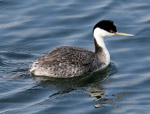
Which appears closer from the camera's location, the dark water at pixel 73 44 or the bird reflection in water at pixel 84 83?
the dark water at pixel 73 44

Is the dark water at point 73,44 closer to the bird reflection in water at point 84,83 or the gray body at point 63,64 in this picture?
the bird reflection in water at point 84,83

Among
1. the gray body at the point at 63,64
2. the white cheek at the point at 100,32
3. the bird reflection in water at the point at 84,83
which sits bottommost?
the bird reflection in water at the point at 84,83

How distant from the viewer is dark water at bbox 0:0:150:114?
11320 millimetres

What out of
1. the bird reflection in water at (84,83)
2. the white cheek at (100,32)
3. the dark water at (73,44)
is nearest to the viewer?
the dark water at (73,44)

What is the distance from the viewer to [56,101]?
37.5 feet

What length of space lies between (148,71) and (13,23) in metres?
5.05

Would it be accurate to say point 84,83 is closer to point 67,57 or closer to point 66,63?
point 66,63

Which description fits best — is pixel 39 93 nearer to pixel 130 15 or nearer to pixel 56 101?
pixel 56 101

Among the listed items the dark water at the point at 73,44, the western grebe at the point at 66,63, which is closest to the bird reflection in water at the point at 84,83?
the dark water at the point at 73,44

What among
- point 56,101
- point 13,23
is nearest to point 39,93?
point 56,101

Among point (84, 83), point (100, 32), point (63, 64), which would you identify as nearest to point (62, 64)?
point (63, 64)

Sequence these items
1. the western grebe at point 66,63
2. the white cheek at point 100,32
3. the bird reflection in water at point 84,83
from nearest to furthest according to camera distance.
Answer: the bird reflection in water at point 84,83, the western grebe at point 66,63, the white cheek at point 100,32

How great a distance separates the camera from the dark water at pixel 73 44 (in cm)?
1132

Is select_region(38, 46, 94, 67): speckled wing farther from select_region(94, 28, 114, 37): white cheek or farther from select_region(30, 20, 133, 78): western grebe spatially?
select_region(94, 28, 114, 37): white cheek
